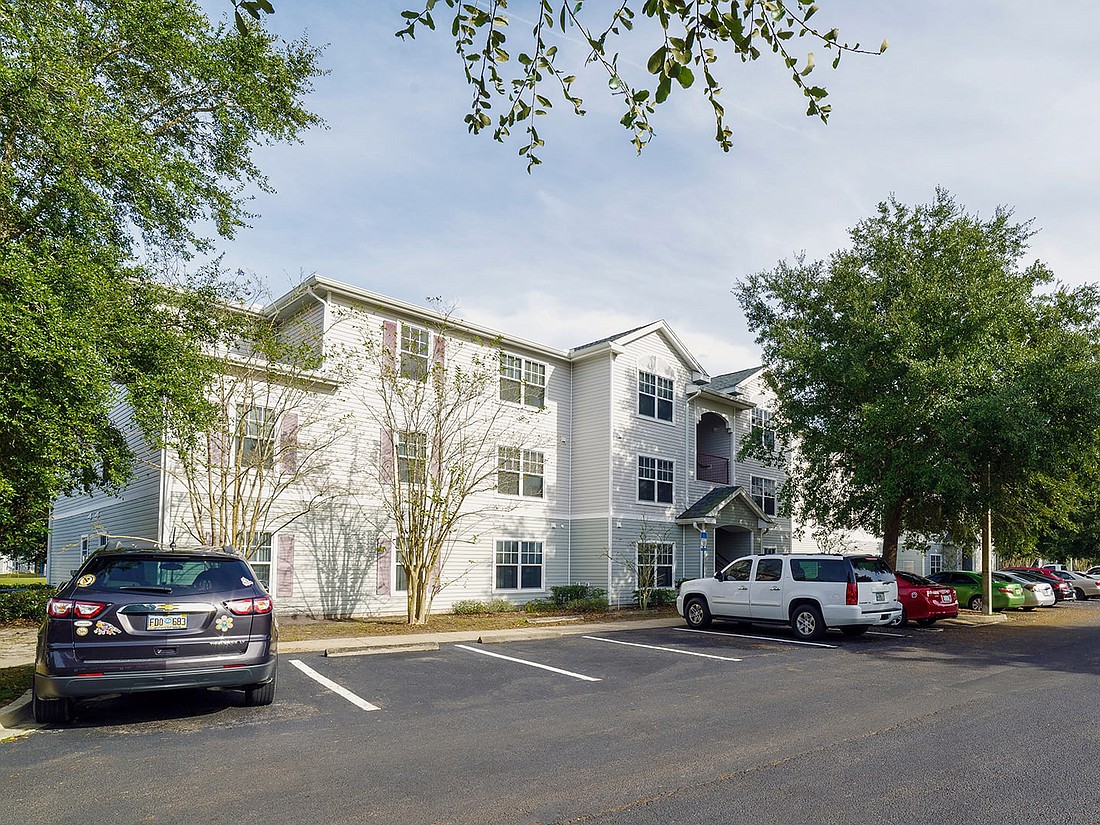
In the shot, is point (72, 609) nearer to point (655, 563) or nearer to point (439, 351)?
point (439, 351)

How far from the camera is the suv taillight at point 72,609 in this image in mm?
7320

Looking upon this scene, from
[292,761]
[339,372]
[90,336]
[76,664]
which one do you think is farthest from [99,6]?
[292,761]

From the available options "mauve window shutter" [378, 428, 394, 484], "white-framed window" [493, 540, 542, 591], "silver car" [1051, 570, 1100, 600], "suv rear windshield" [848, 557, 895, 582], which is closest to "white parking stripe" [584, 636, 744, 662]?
"suv rear windshield" [848, 557, 895, 582]

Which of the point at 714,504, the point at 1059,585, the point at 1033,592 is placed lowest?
the point at 1059,585

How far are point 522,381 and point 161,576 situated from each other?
53.4 feet

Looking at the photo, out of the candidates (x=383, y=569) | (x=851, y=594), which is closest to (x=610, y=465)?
(x=383, y=569)

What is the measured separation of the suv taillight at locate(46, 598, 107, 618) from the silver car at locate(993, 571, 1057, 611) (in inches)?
1109

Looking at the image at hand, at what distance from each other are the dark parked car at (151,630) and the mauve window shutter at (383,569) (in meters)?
12.0

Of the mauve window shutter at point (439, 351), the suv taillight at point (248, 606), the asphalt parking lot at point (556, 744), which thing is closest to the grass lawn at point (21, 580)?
the mauve window shutter at point (439, 351)

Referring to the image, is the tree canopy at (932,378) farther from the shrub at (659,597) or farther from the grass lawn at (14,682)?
the grass lawn at (14,682)

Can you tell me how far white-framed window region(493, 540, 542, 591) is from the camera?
75.2ft

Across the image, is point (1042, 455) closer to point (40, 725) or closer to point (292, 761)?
point (292, 761)

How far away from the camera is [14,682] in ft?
31.3

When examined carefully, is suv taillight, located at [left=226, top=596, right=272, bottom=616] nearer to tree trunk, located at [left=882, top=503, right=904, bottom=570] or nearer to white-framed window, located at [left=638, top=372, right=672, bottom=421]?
white-framed window, located at [left=638, top=372, right=672, bottom=421]
